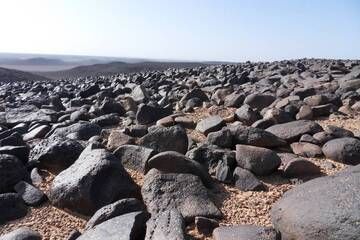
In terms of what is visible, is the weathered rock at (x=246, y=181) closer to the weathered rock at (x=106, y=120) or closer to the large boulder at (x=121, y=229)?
the large boulder at (x=121, y=229)

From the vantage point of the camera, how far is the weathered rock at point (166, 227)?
323 cm

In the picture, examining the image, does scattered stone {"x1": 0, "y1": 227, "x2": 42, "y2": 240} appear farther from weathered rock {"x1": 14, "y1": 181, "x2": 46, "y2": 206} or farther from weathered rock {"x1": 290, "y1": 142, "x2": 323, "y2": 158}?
weathered rock {"x1": 290, "y1": 142, "x2": 323, "y2": 158}

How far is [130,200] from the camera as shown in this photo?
12.7ft

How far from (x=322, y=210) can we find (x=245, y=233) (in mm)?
548

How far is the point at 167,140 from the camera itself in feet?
17.4

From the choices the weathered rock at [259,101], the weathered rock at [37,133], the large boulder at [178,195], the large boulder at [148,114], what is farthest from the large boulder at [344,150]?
the weathered rock at [37,133]

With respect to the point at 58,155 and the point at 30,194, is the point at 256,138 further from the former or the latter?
the point at 30,194

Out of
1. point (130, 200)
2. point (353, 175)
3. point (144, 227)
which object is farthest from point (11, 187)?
point (353, 175)

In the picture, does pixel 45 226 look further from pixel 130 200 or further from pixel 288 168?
pixel 288 168

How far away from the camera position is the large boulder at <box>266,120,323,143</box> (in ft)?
18.1

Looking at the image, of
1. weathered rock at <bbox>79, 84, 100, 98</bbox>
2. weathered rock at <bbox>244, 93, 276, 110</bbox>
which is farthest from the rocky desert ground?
weathered rock at <bbox>79, 84, 100, 98</bbox>

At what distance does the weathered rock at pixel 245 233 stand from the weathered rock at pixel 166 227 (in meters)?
0.28

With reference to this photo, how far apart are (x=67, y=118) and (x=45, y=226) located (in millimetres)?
4064

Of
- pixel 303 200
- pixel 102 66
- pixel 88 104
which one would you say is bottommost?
pixel 102 66
